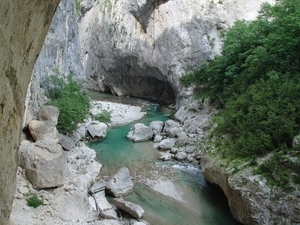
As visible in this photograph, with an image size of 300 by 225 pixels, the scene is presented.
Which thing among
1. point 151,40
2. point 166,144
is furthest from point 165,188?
point 151,40

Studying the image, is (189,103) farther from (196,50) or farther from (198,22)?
(198,22)

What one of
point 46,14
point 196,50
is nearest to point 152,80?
point 196,50

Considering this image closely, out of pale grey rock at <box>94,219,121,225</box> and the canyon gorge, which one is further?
pale grey rock at <box>94,219,121,225</box>

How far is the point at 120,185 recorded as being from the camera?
10031 millimetres

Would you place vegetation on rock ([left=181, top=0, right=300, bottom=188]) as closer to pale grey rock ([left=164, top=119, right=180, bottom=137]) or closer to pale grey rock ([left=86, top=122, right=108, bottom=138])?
pale grey rock ([left=164, top=119, right=180, bottom=137])

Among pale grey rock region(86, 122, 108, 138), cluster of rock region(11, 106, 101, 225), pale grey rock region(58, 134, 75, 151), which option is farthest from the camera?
pale grey rock region(86, 122, 108, 138)

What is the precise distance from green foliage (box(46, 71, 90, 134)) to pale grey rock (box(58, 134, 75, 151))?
0.61m

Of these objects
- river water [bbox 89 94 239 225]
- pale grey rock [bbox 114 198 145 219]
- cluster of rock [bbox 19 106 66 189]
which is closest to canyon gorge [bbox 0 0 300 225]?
river water [bbox 89 94 239 225]

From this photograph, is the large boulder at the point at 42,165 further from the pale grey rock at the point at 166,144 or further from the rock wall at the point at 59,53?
the pale grey rock at the point at 166,144

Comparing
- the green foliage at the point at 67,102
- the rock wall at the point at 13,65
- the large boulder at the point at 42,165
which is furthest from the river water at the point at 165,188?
the rock wall at the point at 13,65

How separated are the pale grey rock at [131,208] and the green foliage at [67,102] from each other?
5.37m

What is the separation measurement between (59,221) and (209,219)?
4.70 meters

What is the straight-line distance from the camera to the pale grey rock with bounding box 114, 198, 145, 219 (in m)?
8.46

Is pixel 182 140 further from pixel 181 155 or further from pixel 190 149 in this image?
pixel 181 155
